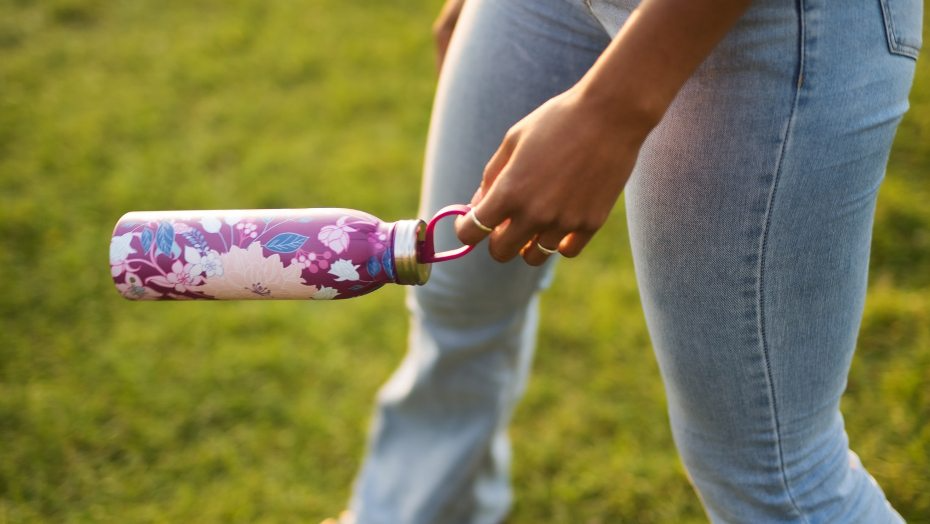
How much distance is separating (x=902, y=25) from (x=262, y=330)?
1.67m

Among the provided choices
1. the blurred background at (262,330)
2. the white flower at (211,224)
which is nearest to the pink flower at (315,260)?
the white flower at (211,224)

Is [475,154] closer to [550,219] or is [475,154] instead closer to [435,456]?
[550,219]

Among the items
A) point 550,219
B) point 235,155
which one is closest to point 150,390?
point 235,155

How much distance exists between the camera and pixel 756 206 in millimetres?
810

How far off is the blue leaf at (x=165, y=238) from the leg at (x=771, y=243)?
0.53 meters

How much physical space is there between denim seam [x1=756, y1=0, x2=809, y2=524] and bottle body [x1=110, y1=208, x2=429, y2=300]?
37cm

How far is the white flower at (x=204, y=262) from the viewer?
0.95 meters

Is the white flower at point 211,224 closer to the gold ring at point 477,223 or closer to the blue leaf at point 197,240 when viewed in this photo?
the blue leaf at point 197,240

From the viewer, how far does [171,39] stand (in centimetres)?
323

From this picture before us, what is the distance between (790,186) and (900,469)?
107 cm

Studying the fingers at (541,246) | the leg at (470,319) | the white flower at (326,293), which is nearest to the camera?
the fingers at (541,246)

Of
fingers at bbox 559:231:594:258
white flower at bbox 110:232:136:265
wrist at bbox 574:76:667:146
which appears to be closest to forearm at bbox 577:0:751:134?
wrist at bbox 574:76:667:146

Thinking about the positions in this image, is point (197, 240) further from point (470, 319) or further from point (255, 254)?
point (470, 319)

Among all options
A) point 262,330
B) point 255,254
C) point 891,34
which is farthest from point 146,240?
point 262,330
